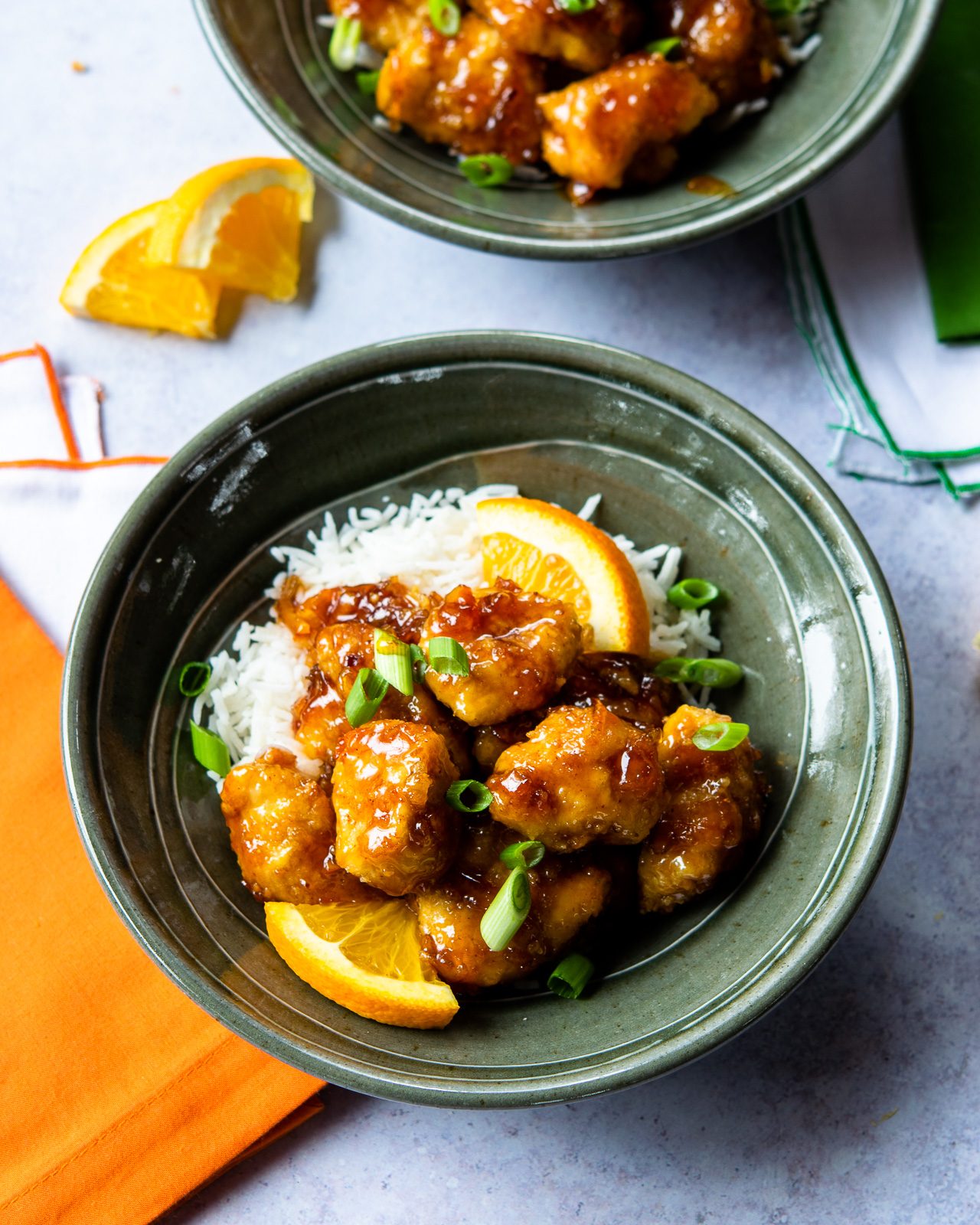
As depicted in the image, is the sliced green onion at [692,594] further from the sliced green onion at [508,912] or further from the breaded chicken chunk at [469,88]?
the breaded chicken chunk at [469,88]

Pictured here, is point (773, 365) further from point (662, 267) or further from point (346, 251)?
point (346, 251)

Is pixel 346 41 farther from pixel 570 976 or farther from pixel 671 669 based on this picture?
pixel 570 976

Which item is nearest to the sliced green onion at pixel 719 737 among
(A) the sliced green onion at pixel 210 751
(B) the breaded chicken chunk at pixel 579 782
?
(B) the breaded chicken chunk at pixel 579 782

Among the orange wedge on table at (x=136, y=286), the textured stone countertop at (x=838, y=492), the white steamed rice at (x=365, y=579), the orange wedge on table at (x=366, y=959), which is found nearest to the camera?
the orange wedge on table at (x=366, y=959)

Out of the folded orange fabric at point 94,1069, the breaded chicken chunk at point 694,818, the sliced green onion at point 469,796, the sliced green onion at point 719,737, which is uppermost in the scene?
the sliced green onion at point 469,796

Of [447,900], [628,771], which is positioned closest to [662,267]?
[628,771]

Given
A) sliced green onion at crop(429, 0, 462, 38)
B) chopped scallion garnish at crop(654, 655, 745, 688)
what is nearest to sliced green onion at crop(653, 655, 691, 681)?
chopped scallion garnish at crop(654, 655, 745, 688)
